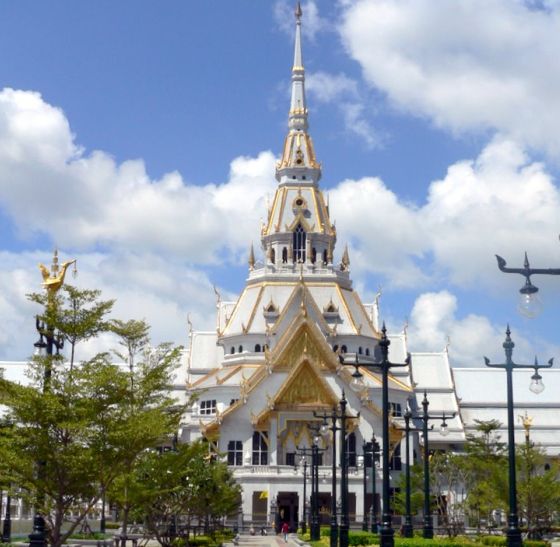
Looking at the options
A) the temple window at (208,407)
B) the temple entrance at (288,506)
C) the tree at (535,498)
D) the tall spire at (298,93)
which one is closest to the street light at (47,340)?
the tree at (535,498)

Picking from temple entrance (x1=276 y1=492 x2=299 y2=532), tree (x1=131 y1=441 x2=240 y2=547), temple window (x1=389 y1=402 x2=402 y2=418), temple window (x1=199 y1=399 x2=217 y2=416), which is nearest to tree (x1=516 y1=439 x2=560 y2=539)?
tree (x1=131 y1=441 x2=240 y2=547)

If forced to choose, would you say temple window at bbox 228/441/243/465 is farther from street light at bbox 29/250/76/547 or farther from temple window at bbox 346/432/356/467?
street light at bbox 29/250/76/547

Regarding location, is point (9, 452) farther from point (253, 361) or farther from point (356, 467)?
point (253, 361)

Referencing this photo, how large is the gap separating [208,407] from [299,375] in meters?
12.5

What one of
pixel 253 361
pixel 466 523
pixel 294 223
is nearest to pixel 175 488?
pixel 466 523

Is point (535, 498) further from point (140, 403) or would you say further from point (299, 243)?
point (299, 243)

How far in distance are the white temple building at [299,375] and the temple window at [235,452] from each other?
0.09 metres

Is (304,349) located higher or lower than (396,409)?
higher

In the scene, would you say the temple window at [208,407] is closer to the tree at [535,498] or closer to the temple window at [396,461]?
the temple window at [396,461]

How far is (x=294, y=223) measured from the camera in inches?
4176

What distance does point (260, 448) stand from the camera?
88.2m

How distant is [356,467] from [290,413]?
7516 millimetres

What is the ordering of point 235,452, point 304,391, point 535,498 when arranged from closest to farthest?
point 535,498 < point 304,391 < point 235,452

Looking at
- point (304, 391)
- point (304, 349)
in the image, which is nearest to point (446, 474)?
point (304, 391)
